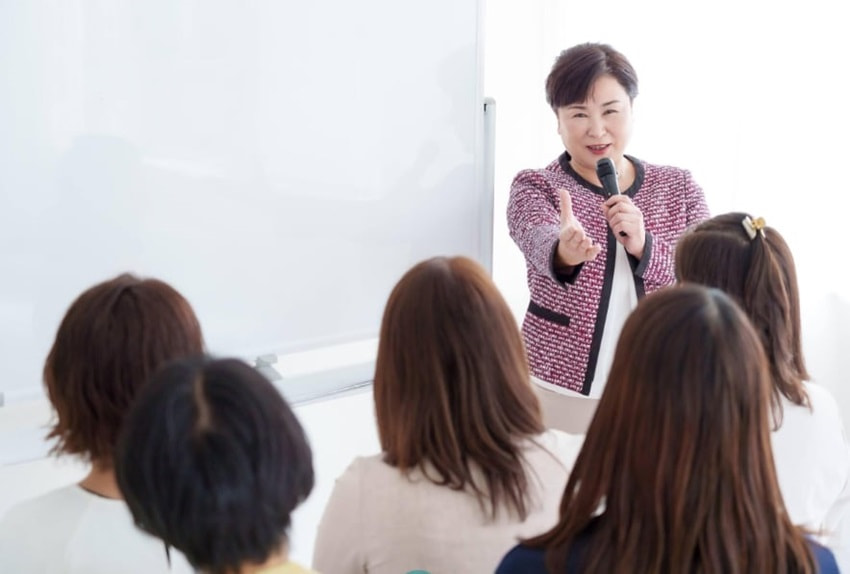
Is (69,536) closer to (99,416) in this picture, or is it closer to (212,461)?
(99,416)

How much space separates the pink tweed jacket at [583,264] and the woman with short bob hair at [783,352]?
51 cm

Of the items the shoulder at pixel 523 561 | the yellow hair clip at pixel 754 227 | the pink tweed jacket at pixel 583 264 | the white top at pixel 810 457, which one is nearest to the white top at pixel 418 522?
the shoulder at pixel 523 561

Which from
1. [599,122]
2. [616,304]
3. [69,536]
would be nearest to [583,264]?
[616,304]

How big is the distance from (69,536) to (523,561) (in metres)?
0.60

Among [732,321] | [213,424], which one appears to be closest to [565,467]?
[732,321]

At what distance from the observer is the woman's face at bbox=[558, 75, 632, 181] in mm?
2070

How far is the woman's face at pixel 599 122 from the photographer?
207 centimetres

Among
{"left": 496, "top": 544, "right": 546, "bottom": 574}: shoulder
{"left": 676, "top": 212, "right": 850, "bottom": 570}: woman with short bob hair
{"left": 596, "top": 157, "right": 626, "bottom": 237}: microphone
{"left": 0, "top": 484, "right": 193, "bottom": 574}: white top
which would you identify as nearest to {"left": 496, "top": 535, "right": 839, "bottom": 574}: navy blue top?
{"left": 496, "top": 544, "right": 546, "bottom": 574}: shoulder

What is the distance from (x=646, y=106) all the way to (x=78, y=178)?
1.73 metres

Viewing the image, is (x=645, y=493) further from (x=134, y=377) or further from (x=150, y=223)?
(x=150, y=223)

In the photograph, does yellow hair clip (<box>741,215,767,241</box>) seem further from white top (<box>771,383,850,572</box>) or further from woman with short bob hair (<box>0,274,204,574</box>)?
woman with short bob hair (<box>0,274,204,574</box>)

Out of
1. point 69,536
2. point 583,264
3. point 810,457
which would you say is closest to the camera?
point 69,536

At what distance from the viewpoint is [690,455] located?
89cm

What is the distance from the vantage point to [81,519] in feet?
3.71
